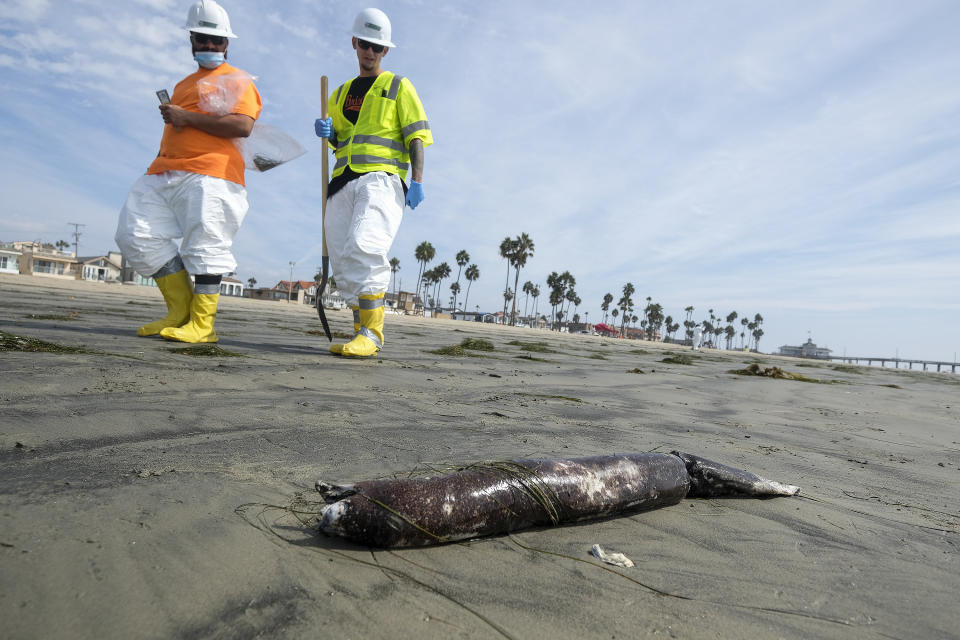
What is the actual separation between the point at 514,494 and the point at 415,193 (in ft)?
14.6

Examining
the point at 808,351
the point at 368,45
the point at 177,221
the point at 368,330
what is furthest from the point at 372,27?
the point at 808,351

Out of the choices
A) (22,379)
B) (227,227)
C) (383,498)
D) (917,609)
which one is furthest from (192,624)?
(227,227)

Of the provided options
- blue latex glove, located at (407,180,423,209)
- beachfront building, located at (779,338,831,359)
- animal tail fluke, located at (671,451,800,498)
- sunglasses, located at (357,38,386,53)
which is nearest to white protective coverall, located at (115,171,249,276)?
blue latex glove, located at (407,180,423,209)

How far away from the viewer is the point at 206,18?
5.01 m

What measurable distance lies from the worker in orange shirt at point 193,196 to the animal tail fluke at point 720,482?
4.47 meters

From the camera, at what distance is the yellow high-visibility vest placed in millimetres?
5332

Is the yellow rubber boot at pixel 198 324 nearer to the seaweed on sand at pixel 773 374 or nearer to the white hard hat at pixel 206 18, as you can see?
the white hard hat at pixel 206 18

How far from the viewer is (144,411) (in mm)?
2379

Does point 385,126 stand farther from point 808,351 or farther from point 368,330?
point 808,351

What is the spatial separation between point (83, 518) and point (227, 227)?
4.40 meters

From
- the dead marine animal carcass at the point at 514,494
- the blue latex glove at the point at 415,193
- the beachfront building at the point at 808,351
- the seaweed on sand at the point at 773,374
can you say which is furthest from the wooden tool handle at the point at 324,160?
the beachfront building at the point at 808,351

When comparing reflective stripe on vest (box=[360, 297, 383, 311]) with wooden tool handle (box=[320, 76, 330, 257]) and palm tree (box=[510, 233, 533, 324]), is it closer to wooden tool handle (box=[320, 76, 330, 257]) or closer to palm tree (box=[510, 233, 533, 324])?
wooden tool handle (box=[320, 76, 330, 257])

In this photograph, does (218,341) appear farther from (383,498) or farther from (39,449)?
(383,498)

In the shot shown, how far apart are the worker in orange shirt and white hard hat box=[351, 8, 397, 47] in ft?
3.90
